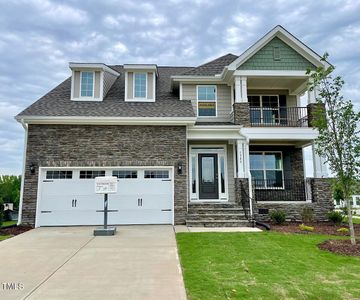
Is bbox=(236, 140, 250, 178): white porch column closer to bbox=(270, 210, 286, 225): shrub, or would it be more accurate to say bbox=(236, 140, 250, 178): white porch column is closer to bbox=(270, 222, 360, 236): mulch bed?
bbox=(270, 210, 286, 225): shrub

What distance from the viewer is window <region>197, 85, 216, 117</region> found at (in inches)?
548

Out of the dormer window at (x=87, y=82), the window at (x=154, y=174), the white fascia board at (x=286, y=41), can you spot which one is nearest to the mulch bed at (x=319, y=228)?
the window at (x=154, y=174)

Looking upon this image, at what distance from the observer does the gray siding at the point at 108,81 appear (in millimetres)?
13695

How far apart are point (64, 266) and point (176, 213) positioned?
19.3 feet

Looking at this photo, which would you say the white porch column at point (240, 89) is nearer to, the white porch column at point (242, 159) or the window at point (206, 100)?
the window at point (206, 100)

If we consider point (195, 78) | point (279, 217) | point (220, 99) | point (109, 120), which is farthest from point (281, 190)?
point (109, 120)

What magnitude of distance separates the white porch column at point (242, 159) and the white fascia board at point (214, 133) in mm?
320

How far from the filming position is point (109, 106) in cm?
1227

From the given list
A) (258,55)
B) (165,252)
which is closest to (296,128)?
(258,55)

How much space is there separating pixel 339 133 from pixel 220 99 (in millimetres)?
6904

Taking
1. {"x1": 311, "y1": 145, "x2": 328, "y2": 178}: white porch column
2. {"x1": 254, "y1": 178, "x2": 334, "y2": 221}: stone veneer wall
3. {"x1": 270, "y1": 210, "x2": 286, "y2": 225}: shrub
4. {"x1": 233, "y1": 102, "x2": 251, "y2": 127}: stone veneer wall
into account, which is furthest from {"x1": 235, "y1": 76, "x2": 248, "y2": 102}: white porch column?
{"x1": 270, "y1": 210, "x2": 286, "y2": 225}: shrub

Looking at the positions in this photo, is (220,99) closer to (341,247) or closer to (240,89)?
(240,89)

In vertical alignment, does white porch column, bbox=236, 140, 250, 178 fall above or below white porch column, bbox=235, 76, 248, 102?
below

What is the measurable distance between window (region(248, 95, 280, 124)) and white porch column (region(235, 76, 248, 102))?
80 centimetres
